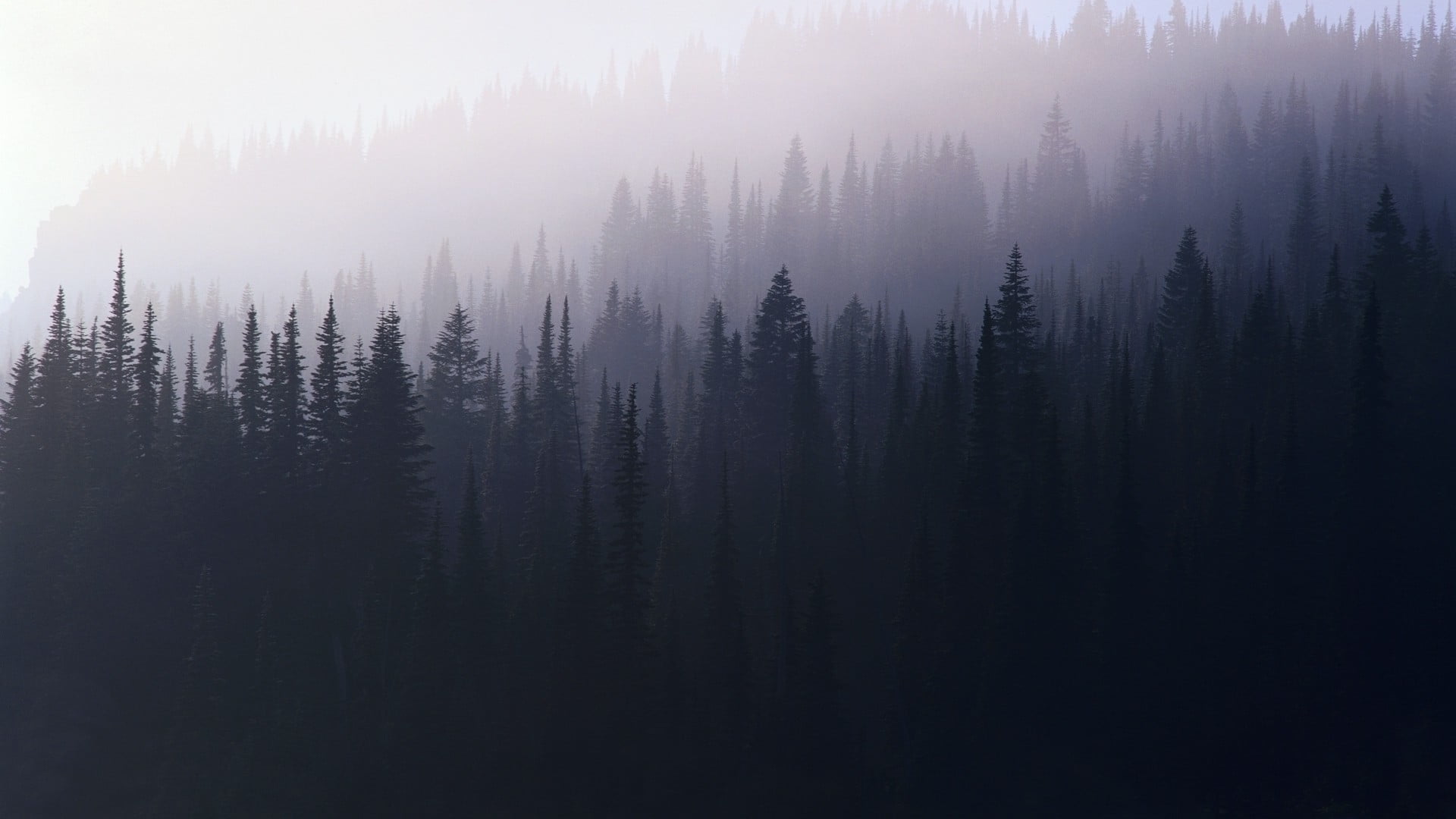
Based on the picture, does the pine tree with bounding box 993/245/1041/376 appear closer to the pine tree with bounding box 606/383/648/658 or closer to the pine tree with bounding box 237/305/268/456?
the pine tree with bounding box 606/383/648/658

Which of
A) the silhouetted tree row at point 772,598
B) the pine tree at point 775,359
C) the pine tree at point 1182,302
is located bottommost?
the silhouetted tree row at point 772,598

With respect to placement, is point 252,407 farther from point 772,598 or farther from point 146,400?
point 772,598

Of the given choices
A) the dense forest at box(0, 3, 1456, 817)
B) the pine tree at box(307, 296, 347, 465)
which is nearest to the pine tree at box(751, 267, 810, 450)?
the dense forest at box(0, 3, 1456, 817)

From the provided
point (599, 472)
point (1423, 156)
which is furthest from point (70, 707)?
point (1423, 156)

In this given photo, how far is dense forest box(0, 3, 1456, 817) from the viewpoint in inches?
2564

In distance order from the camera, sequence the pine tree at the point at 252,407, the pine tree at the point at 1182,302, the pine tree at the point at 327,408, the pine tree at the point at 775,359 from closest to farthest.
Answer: the pine tree at the point at 327,408 < the pine tree at the point at 252,407 < the pine tree at the point at 775,359 < the pine tree at the point at 1182,302

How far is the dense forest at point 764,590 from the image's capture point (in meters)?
65.1

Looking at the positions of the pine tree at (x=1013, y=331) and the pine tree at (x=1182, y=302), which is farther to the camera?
the pine tree at (x=1182, y=302)

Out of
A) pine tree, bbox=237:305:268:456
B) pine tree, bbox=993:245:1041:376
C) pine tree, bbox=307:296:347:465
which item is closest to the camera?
pine tree, bbox=307:296:347:465

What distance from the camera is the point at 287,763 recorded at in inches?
2544

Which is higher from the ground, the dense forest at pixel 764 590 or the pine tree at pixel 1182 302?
the pine tree at pixel 1182 302

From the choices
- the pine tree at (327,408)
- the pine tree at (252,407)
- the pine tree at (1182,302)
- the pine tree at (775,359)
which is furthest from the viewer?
the pine tree at (1182,302)

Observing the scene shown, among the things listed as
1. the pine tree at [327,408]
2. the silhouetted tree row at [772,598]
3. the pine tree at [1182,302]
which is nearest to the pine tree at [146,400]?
the silhouetted tree row at [772,598]

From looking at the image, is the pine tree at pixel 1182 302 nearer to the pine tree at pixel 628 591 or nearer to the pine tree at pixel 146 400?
the pine tree at pixel 628 591
